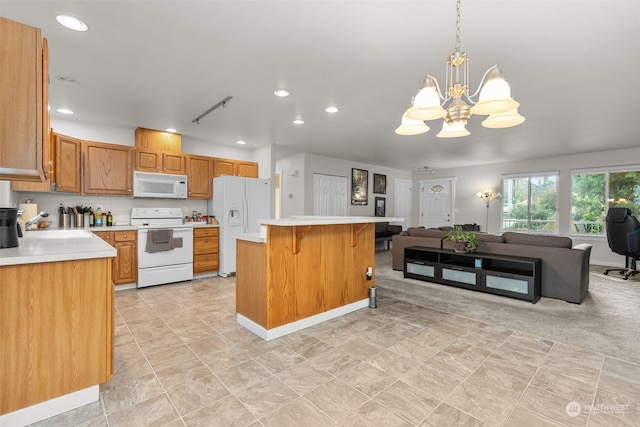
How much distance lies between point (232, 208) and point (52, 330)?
353 cm

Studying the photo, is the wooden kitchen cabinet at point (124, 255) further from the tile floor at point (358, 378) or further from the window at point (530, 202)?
the window at point (530, 202)

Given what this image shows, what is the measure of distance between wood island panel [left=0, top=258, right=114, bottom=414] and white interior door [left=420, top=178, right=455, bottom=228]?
896cm

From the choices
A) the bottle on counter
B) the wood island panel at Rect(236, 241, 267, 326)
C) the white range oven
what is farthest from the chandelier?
the bottle on counter

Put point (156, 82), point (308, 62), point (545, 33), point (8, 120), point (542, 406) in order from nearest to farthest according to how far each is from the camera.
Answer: point (8, 120) → point (542, 406) → point (545, 33) → point (308, 62) → point (156, 82)

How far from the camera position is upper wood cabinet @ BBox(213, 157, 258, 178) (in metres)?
5.46

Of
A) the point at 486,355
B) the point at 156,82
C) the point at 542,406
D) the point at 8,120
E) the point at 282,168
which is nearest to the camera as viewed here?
the point at 8,120

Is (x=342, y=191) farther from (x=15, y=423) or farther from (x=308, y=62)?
(x=15, y=423)

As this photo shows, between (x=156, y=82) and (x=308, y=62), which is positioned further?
(x=156, y=82)

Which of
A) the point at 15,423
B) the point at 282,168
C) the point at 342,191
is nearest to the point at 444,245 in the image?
the point at 342,191

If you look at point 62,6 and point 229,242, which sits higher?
point 62,6

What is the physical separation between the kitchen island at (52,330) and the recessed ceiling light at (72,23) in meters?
1.60

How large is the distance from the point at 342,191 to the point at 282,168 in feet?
5.38

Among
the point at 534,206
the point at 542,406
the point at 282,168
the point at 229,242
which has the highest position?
the point at 282,168

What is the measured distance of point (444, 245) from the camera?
16.3 feet
